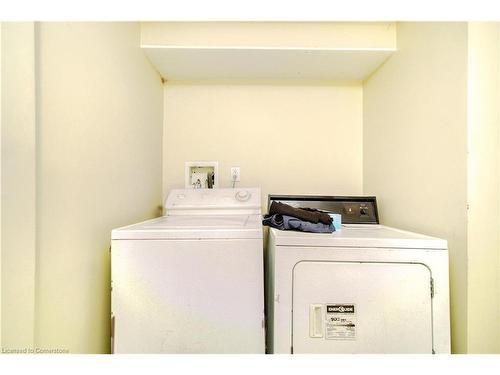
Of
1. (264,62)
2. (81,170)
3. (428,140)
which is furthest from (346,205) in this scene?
(81,170)

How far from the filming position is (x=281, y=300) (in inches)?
33.9

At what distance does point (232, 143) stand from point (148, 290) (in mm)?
1262

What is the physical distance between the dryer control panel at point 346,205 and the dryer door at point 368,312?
0.68 meters

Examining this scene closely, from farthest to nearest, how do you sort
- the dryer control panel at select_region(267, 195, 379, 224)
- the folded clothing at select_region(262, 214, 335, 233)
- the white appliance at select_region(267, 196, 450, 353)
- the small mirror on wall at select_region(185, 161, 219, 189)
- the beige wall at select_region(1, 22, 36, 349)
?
the small mirror on wall at select_region(185, 161, 219, 189) < the dryer control panel at select_region(267, 195, 379, 224) < the folded clothing at select_region(262, 214, 335, 233) < the white appliance at select_region(267, 196, 450, 353) < the beige wall at select_region(1, 22, 36, 349)

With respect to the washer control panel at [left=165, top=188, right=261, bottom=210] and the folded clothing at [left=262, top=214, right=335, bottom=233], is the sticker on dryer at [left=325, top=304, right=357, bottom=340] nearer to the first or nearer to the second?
the folded clothing at [left=262, top=214, right=335, bottom=233]

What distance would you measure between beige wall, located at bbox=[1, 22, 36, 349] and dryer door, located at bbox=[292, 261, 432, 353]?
887 mm

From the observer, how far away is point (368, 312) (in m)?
0.85

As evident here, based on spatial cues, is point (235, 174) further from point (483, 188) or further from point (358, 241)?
point (483, 188)

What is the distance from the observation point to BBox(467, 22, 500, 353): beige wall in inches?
33.4

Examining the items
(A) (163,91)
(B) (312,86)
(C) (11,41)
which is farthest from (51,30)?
(B) (312,86)

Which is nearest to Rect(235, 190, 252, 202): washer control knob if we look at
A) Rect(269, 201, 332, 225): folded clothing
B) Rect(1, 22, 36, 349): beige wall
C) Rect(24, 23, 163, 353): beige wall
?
Rect(269, 201, 332, 225): folded clothing

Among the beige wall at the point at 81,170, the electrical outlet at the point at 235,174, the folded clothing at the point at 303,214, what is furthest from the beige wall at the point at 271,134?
the folded clothing at the point at 303,214

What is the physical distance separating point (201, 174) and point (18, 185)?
1.23m
